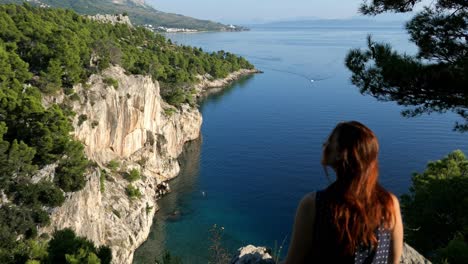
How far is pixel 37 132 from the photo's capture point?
28953 mm

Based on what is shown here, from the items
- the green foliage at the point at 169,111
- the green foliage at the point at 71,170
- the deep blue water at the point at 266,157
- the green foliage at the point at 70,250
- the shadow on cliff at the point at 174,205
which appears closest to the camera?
the green foliage at the point at 70,250

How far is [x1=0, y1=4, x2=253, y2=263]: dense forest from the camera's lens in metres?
20.9

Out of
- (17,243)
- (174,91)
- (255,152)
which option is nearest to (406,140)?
(255,152)

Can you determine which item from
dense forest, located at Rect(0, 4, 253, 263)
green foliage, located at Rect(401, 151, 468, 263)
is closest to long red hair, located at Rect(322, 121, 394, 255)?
dense forest, located at Rect(0, 4, 253, 263)

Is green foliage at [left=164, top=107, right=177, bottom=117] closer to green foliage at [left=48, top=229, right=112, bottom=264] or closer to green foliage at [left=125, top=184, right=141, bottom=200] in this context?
green foliage at [left=125, top=184, right=141, bottom=200]

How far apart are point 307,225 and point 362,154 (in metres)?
0.74

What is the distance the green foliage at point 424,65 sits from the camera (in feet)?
33.6

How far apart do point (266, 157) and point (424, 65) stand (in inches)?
1695

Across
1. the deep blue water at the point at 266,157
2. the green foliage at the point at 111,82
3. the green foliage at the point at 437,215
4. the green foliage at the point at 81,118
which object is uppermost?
the green foliage at the point at 111,82

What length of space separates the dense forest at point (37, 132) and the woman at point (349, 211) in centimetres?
1038

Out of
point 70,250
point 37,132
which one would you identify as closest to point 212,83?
point 37,132

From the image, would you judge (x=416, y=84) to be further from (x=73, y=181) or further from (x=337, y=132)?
(x=73, y=181)

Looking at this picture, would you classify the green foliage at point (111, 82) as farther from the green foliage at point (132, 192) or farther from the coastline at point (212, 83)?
the coastline at point (212, 83)

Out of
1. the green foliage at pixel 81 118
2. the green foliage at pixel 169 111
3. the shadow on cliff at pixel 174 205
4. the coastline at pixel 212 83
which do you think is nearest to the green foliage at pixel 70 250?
the shadow on cliff at pixel 174 205
